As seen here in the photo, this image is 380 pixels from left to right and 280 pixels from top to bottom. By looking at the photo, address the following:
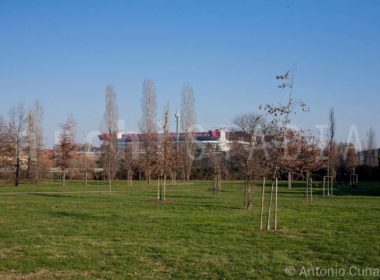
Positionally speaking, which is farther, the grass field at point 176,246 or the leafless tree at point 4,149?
the leafless tree at point 4,149

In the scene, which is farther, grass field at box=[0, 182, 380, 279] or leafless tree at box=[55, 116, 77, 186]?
leafless tree at box=[55, 116, 77, 186]

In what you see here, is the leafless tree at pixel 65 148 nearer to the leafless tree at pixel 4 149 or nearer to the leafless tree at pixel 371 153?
the leafless tree at pixel 4 149

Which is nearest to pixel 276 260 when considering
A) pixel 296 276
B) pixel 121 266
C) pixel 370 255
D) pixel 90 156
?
pixel 296 276

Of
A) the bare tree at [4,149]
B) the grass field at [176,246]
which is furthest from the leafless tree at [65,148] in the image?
the grass field at [176,246]

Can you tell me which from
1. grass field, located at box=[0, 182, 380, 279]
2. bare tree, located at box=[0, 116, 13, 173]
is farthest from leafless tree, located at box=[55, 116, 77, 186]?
grass field, located at box=[0, 182, 380, 279]

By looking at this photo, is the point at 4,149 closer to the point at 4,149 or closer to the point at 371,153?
the point at 4,149

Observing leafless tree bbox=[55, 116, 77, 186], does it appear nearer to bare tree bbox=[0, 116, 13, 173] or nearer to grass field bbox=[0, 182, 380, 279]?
bare tree bbox=[0, 116, 13, 173]

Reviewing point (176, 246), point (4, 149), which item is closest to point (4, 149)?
point (4, 149)

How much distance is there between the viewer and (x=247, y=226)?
12906 mm

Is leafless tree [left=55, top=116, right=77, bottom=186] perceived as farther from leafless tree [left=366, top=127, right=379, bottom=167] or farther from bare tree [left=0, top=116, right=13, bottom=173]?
leafless tree [left=366, top=127, right=379, bottom=167]

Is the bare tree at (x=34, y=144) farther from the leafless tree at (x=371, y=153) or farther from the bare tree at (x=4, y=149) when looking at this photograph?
the leafless tree at (x=371, y=153)

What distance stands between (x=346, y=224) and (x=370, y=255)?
5.05 meters

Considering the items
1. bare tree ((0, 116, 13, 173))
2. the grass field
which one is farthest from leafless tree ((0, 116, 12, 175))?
the grass field

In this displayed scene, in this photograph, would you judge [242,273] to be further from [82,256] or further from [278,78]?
[278,78]
